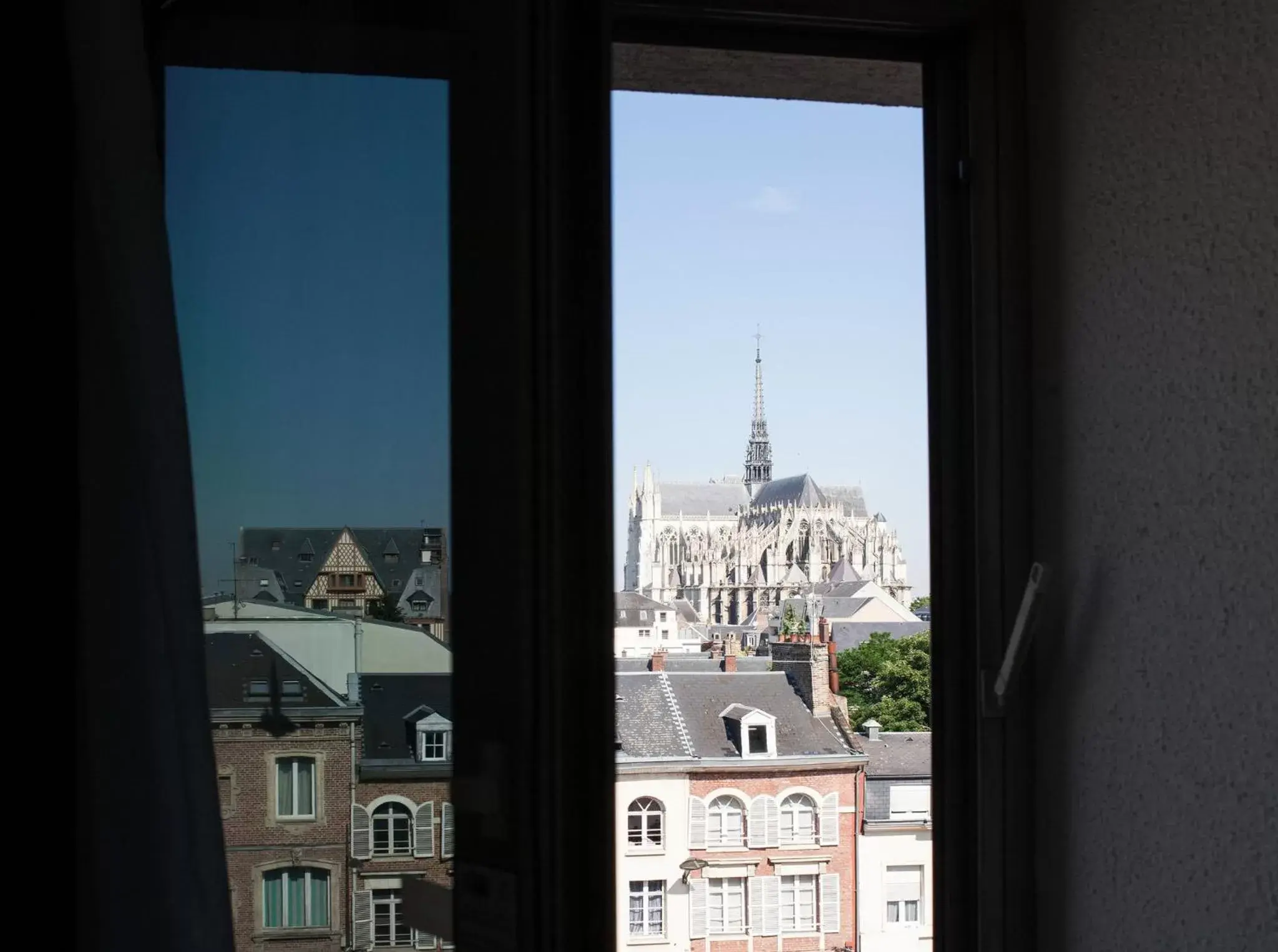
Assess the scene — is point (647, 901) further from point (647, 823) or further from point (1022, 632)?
point (1022, 632)

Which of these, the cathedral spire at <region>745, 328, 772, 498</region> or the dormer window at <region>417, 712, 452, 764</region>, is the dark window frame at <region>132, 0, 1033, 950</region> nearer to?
the dormer window at <region>417, 712, 452, 764</region>

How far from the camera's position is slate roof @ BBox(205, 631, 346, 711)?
76cm

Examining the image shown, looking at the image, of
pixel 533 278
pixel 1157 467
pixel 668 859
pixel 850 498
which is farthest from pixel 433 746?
pixel 668 859

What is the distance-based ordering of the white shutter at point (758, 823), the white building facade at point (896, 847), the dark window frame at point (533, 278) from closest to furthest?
the dark window frame at point (533, 278)
the white building facade at point (896, 847)
the white shutter at point (758, 823)

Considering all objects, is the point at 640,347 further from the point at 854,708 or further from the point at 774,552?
the point at 854,708

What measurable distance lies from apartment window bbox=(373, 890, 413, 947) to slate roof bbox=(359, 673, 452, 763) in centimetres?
9

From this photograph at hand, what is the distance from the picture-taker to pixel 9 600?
2.00ft

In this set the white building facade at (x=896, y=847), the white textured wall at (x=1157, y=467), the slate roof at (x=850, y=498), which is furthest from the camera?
the slate roof at (x=850, y=498)

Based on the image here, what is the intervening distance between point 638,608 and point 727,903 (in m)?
0.48

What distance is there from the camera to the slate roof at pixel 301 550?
750 millimetres

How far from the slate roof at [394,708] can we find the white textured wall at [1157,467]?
0.70 m

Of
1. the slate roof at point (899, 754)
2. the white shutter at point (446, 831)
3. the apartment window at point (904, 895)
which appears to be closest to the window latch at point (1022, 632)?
the slate roof at point (899, 754)

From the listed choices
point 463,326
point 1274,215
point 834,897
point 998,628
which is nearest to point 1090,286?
point 1274,215

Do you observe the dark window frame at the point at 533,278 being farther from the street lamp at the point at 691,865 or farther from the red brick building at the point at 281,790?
the street lamp at the point at 691,865
